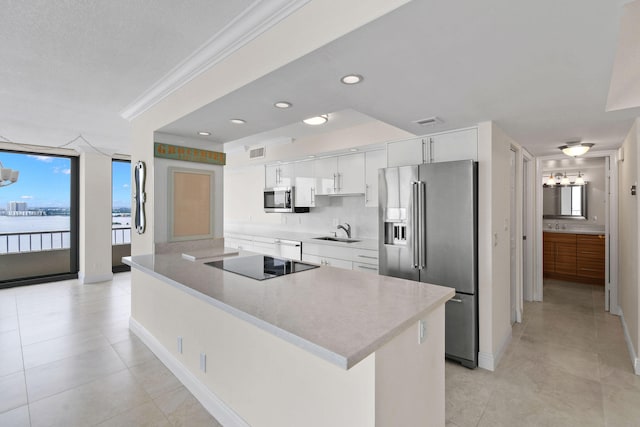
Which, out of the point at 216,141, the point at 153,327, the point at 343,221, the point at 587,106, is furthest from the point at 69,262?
the point at 587,106

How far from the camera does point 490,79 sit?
5.95 feet

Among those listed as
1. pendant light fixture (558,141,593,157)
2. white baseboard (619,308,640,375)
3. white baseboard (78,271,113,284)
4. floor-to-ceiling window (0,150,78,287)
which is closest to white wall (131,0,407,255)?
white baseboard (619,308,640,375)

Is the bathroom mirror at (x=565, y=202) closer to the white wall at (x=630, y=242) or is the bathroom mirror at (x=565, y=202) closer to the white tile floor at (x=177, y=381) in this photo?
the white wall at (x=630, y=242)

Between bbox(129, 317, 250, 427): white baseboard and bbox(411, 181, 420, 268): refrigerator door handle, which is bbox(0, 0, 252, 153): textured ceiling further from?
bbox(129, 317, 250, 427): white baseboard

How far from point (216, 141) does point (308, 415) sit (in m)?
2.90

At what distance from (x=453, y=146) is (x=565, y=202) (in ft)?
14.8

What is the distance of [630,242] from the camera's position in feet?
9.89

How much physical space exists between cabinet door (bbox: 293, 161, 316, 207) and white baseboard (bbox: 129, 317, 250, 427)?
9.06 feet

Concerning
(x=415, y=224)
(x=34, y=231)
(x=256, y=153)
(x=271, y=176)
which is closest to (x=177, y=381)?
(x=415, y=224)

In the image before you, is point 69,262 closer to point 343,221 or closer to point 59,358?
point 59,358

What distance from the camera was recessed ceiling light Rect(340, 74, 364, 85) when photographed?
1.71m

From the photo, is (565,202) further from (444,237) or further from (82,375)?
(82,375)

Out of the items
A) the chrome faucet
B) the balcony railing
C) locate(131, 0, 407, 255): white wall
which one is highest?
locate(131, 0, 407, 255): white wall

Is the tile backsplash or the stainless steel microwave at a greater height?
the stainless steel microwave
